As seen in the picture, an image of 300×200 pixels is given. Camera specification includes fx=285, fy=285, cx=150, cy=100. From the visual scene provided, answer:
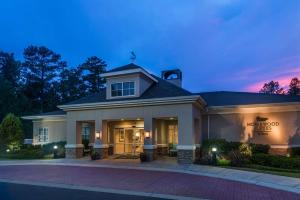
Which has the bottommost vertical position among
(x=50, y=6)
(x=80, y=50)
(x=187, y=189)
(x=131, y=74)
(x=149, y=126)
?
(x=187, y=189)

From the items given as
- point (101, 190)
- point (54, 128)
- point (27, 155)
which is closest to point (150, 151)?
point (101, 190)

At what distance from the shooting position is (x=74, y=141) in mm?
21297

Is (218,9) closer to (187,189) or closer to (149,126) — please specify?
(149,126)

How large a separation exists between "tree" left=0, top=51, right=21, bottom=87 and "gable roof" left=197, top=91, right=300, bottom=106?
37129mm

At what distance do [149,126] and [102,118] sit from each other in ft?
12.4

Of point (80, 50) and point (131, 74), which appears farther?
point (80, 50)

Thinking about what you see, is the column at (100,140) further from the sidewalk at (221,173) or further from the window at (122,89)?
the sidewalk at (221,173)

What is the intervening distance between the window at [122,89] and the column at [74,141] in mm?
3741

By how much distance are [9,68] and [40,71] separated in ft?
19.8

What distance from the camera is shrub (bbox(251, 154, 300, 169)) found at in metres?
15.2

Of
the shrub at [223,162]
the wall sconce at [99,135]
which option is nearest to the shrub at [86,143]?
the wall sconce at [99,135]

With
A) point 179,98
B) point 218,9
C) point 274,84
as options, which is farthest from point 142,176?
point 274,84

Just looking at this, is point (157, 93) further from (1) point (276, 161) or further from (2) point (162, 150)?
(1) point (276, 161)

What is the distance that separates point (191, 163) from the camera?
1723cm
